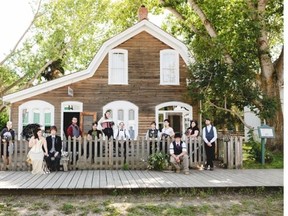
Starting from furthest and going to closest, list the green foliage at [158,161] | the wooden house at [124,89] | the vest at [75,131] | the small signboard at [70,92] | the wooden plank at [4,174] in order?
the wooden house at [124,89], the small signboard at [70,92], the vest at [75,131], the green foliage at [158,161], the wooden plank at [4,174]

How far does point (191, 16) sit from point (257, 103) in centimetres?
991

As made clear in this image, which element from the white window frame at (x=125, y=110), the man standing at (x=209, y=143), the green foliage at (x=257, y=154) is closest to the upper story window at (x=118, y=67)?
the white window frame at (x=125, y=110)

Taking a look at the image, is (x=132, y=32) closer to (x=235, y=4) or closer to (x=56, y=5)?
(x=235, y=4)

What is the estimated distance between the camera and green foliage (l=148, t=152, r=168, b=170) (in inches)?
435

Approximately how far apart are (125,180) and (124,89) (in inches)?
334

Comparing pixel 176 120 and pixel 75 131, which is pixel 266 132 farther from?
pixel 75 131

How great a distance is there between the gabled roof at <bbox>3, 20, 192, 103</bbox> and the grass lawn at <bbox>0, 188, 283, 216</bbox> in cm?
951

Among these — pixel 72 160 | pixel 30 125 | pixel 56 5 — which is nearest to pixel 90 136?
pixel 72 160

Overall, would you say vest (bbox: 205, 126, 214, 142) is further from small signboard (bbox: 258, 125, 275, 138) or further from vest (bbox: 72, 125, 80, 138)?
vest (bbox: 72, 125, 80, 138)

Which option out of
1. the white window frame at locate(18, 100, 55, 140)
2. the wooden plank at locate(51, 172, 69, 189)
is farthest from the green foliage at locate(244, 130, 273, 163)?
the white window frame at locate(18, 100, 55, 140)

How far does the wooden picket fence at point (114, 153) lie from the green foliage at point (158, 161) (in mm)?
252

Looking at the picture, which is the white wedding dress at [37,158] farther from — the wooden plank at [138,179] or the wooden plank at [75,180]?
the wooden plank at [138,179]

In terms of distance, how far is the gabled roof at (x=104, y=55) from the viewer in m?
16.6

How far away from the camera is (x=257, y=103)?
51.9 feet
